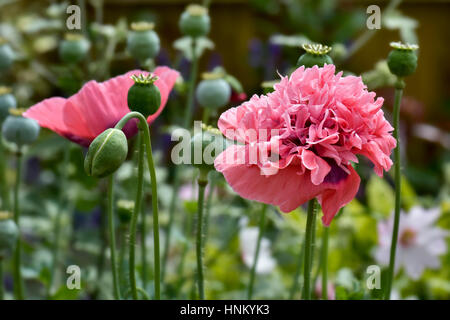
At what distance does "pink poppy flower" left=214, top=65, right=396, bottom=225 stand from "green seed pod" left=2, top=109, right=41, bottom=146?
247 mm

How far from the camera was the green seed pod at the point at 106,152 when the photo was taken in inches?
15.6

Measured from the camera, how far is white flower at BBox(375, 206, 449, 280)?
0.88 meters

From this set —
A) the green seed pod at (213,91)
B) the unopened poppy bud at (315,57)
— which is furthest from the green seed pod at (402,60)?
the green seed pod at (213,91)

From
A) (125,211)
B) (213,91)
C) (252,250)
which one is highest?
(213,91)

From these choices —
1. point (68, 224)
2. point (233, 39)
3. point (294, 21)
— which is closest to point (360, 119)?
point (68, 224)

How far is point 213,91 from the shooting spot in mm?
612

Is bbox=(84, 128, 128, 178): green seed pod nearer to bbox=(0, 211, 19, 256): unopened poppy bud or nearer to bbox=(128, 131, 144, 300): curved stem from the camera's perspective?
bbox=(128, 131, 144, 300): curved stem

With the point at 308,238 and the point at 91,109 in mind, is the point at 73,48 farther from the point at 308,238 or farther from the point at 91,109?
the point at 308,238

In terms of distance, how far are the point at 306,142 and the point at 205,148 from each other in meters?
0.09

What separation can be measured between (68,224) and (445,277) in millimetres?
555

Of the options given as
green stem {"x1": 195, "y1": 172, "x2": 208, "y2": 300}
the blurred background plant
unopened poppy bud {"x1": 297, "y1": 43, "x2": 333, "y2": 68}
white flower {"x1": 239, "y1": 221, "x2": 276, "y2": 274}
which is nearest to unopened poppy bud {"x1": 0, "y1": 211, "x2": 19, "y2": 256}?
the blurred background plant

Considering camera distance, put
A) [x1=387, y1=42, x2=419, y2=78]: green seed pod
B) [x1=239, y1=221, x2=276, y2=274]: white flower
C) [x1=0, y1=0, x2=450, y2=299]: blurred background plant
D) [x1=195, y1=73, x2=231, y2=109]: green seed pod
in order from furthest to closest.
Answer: [x1=239, y1=221, x2=276, y2=274]: white flower → [x1=0, y1=0, x2=450, y2=299]: blurred background plant → [x1=195, y1=73, x2=231, y2=109]: green seed pod → [x1=387, y1=42, x2=419, y2=78]: green seed pod

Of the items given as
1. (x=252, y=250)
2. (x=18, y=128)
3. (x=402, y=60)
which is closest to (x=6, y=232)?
(x=18, y=128)
